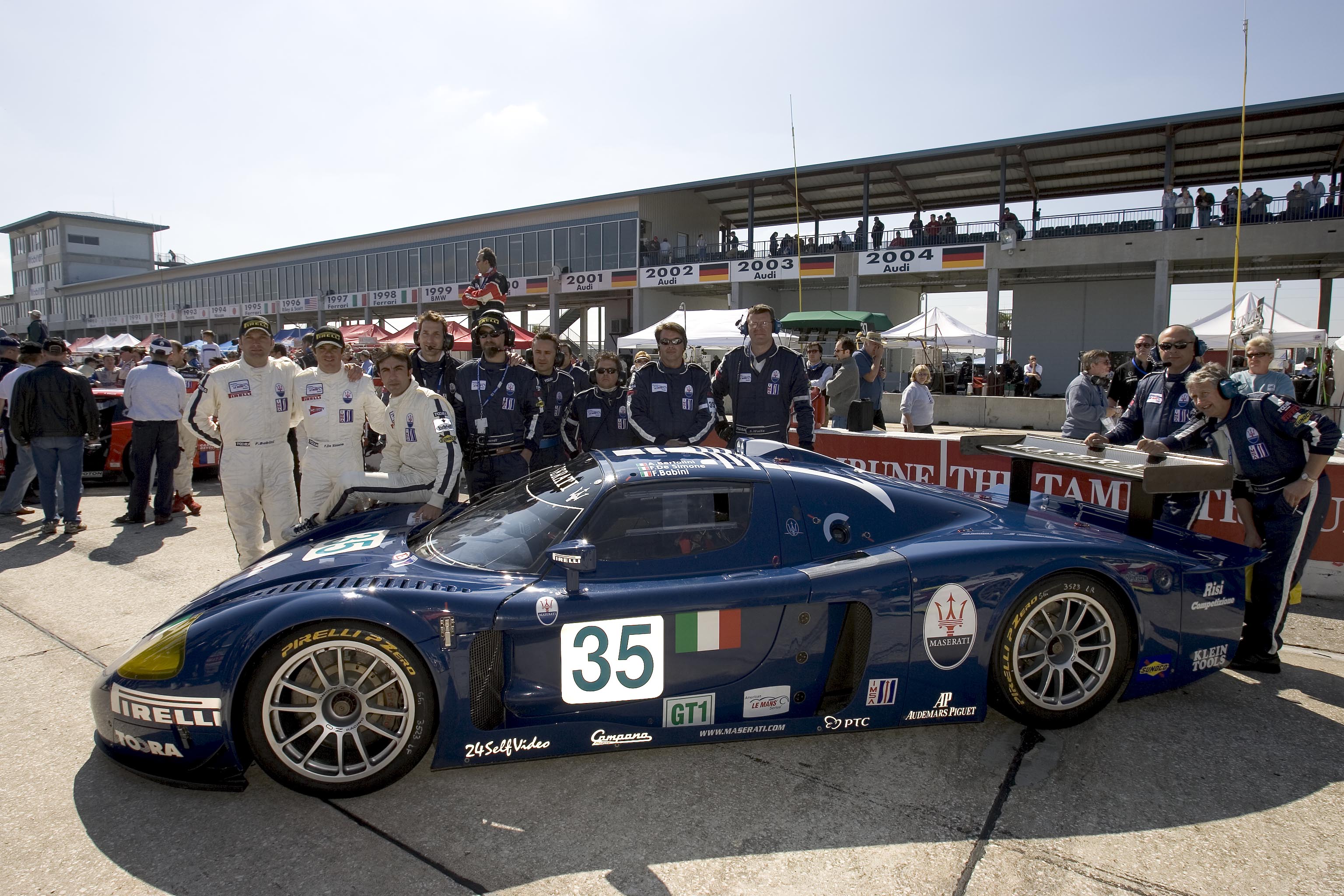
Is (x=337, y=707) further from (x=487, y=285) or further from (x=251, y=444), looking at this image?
(x=487, y=285)

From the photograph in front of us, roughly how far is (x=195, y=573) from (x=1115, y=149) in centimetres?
2676

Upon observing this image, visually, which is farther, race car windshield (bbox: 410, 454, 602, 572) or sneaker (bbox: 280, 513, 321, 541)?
sneaker (bbox: 280, 513, 321, 541)

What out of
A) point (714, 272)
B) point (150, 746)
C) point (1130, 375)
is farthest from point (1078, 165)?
point (150, 746)

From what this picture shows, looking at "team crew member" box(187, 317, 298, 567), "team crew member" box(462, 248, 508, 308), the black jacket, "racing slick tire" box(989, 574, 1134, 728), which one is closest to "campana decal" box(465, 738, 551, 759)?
"racing slick tire" box(989, 574, 1134, 728)

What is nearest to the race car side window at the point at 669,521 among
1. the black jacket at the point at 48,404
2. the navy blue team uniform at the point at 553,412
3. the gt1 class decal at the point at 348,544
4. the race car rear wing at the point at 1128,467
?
the gt1 class decal at the point at 348,544

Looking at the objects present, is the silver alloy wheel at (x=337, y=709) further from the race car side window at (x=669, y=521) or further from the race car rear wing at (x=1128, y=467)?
the race car rear wing at (x=1128, y=467)

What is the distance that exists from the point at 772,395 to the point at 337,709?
3.62 metres

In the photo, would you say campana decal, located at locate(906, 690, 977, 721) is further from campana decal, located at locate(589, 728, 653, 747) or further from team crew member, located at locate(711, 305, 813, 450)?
team crew member, located at locate(711, 305, 813, 450)

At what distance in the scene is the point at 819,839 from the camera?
2.49 meters

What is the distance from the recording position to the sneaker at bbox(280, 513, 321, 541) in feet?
13.1

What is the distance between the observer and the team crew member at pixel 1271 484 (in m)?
3.82

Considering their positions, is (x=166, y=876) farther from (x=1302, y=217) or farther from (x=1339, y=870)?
(x=1302, y=217)

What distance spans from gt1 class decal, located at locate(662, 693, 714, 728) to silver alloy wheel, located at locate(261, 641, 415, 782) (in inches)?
33.8

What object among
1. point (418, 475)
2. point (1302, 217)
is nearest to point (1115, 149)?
point (1302, 217)
